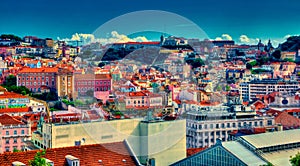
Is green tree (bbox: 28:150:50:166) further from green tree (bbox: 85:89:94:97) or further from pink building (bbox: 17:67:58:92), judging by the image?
pink building (bbox: 17:67:58:92)

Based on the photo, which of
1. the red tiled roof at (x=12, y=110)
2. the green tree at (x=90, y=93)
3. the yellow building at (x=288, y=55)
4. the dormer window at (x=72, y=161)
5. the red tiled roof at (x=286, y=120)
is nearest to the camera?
the dormer window at (x=72, y=161)

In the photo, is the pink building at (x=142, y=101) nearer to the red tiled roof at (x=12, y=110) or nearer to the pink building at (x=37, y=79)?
the red tiled roof at (x=12, y=110)

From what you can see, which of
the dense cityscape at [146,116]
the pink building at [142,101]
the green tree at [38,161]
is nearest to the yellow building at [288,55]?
the dense cityscape at [146,116]

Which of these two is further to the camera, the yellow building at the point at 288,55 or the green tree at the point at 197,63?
the yellow building at the point at 288,55

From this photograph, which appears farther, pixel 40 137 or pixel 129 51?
pixel 129 51

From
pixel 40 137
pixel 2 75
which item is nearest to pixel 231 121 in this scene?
pixel 40 137

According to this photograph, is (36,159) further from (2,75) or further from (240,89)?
(2,75)
